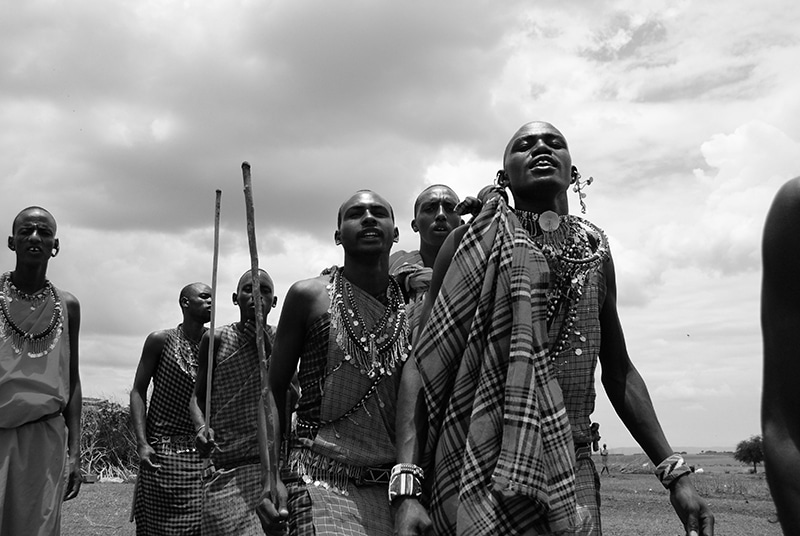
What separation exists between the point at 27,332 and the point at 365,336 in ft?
11.1

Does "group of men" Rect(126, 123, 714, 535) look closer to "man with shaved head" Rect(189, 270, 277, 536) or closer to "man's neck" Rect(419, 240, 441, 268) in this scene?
"man's neck" Rect(419, 240, 441, 268)

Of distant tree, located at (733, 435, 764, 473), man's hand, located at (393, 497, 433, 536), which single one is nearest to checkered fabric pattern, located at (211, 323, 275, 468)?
man's hand, located at (393, 497, 433, 536)

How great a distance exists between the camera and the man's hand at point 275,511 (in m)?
4.30

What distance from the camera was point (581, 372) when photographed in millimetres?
3684

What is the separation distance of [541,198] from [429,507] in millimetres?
1262

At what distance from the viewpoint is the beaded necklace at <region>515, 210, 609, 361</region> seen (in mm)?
3732

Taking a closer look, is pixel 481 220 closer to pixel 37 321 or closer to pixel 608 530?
pixel 37 321

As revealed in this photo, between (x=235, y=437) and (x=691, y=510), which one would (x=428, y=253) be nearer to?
(x=235, y=437)

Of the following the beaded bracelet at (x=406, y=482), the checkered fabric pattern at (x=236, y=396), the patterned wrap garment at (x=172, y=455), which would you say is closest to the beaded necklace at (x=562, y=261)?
the beaded bracelet at (x=406, y=482)

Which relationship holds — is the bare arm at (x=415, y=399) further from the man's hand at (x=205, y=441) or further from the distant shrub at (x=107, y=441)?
the distant shrub at (x=107, y=441)

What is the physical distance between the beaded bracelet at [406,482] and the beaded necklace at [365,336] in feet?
3.24

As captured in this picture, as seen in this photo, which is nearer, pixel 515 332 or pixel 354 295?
pixel 515 332

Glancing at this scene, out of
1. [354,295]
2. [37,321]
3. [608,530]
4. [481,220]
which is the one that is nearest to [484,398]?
[481,220]

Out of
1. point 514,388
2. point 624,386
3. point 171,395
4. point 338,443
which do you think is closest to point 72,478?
point 171,395
